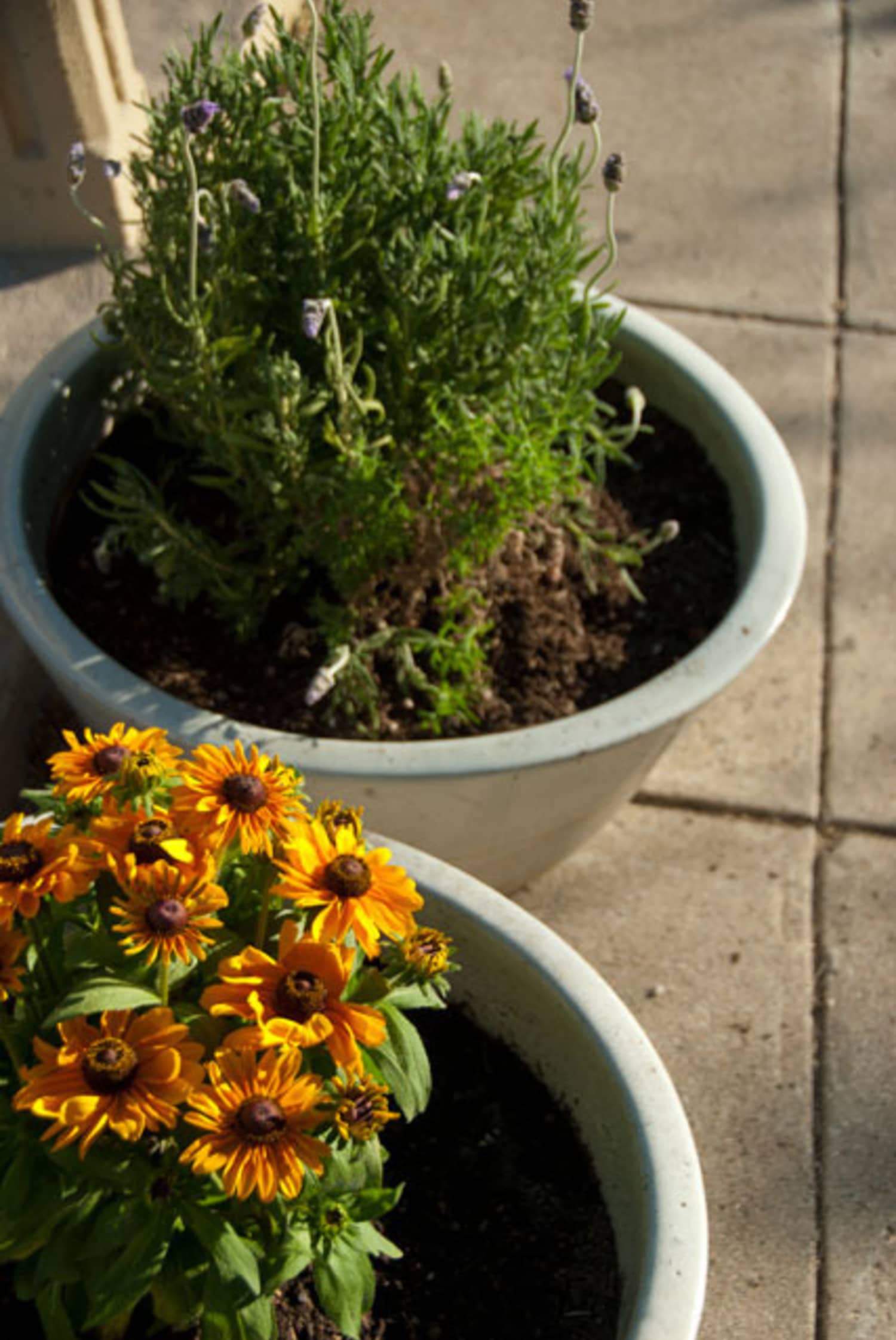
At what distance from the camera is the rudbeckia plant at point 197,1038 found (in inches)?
49.6

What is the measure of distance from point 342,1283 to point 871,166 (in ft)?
11.3

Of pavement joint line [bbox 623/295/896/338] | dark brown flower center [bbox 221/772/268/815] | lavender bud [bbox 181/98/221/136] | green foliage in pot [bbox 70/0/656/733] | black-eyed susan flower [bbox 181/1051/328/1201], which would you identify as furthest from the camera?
pavement joint line [bbox 623/295/896/338]

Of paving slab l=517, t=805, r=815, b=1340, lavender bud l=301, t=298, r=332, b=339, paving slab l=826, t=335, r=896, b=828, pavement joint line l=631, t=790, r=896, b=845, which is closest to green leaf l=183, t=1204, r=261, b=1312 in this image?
lavender bud l=301, t=298, r=332, b=339

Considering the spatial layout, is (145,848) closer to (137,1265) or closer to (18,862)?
(18,862)

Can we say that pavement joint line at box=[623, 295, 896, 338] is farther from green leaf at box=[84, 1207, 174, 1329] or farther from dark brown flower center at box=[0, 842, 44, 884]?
green leaf at box=[84, 1207, 174, 1329]

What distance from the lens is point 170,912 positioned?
A: 4.22ft

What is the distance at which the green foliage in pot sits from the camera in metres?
2.14

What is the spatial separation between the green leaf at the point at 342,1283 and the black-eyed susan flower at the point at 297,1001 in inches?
9.0

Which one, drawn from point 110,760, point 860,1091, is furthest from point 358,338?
point 860,1091

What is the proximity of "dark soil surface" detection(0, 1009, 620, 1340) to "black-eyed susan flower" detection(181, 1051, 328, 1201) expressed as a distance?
0.56 metres

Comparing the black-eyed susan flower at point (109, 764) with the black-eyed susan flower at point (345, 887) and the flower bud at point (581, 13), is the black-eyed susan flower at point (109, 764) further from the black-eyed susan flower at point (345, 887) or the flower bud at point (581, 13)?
the flower bud at point (581, 13)

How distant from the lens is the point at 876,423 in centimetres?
348

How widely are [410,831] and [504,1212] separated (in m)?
0.55

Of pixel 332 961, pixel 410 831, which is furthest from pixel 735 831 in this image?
pixel 332 961
